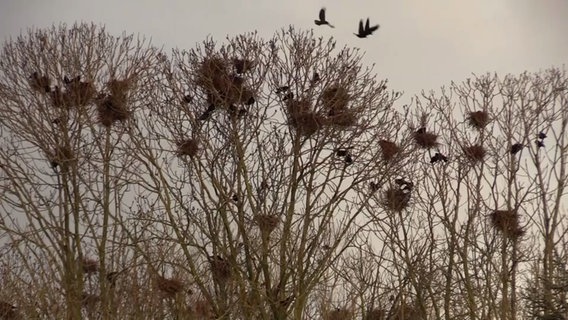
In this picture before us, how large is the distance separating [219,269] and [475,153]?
673cm

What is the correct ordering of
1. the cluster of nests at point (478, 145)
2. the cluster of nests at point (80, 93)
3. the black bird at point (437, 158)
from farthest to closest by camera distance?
1. the cluster of nests at point (478, 145)
2. the black bird at point (437, 158)
3. the cluster of nests at point (80, 93)

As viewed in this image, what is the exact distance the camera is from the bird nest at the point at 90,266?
14.5 m

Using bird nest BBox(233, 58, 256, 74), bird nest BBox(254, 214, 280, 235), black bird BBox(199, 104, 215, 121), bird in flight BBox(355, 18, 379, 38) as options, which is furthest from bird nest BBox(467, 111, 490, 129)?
bird in flight BBox(355, 18, 379, 38)

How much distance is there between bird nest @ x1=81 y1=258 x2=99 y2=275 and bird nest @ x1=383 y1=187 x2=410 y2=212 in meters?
5.60

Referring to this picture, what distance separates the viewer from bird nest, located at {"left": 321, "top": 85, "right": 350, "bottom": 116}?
1123 cm

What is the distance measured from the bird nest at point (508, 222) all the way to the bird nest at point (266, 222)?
5.60 m

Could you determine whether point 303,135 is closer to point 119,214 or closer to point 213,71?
point 213,71

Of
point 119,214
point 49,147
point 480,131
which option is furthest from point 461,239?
point 49,147

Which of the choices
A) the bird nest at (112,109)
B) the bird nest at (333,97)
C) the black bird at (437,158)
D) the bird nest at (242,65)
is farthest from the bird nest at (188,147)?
the black bird at (437,158)

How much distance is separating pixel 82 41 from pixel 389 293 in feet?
26.0

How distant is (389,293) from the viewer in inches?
638

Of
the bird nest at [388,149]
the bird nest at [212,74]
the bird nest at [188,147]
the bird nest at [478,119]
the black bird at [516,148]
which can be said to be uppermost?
the bird nest at [478,119]

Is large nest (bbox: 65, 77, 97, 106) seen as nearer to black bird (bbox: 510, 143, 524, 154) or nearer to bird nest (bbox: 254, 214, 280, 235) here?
bird nest (bbox: 254, 214, 280, 235)

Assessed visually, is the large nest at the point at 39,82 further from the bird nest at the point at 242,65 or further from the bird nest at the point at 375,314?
the bird nest at the point at 375,314
